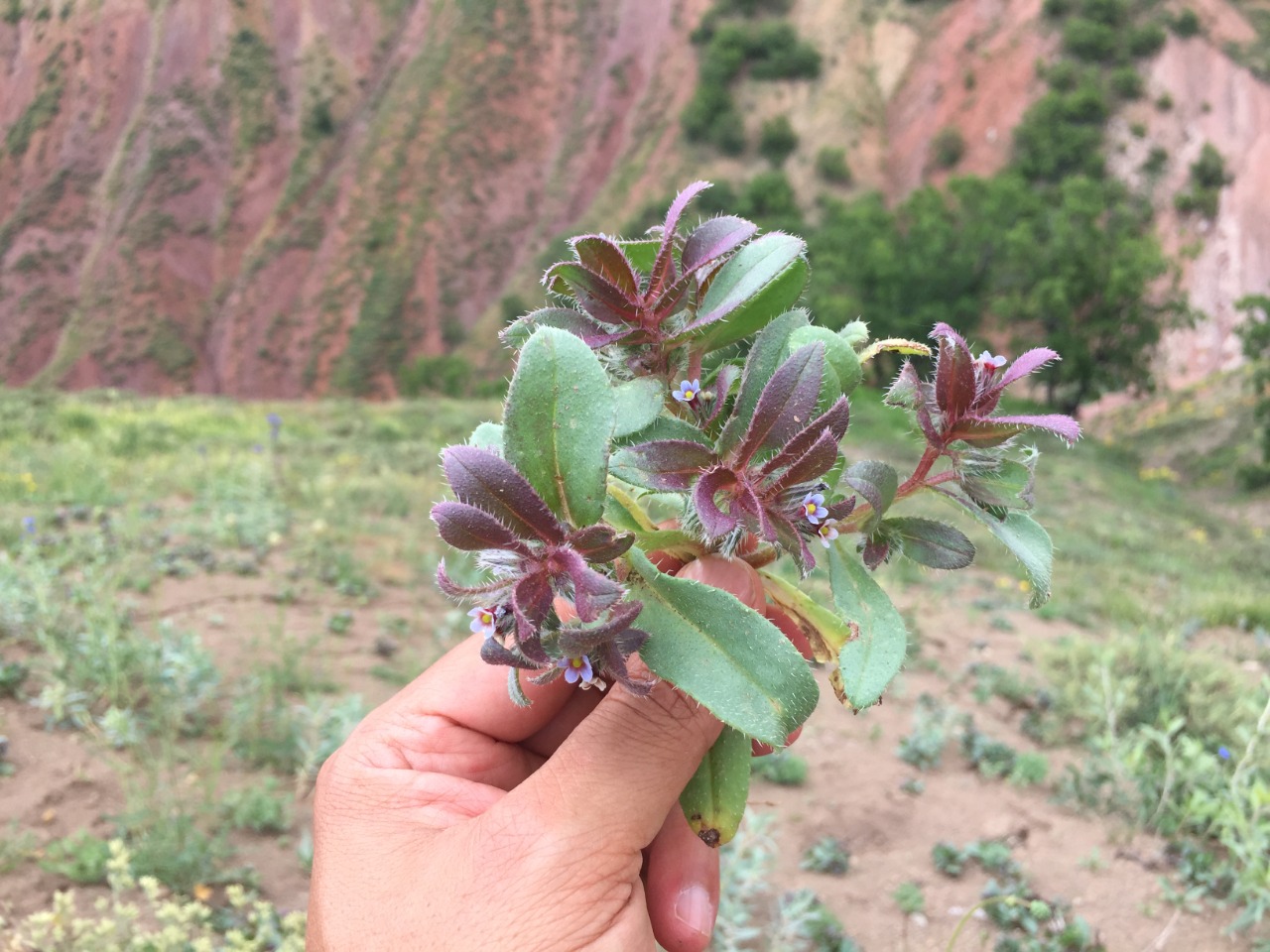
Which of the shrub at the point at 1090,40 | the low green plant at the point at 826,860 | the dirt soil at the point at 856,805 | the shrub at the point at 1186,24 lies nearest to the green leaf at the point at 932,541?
the dirt soil at the point at 856,805

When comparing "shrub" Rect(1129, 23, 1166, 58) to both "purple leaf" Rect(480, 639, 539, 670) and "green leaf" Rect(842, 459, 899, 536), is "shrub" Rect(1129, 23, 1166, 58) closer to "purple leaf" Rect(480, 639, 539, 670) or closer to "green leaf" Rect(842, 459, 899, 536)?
"green leaf" Rect(842, 459, 899, 536)

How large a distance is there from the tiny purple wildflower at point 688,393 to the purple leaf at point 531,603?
357mm

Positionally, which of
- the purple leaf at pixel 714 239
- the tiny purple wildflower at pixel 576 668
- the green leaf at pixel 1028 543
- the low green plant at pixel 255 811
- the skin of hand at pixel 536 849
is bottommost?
the low green plant at pixel 255 811

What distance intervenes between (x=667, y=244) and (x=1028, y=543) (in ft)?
2.45

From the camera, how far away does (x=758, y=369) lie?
1347mm

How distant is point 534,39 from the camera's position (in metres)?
46.4

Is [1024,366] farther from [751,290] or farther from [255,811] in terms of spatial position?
[255,811]

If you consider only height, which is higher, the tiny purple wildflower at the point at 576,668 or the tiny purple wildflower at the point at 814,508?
the tiny purple wildflower at the point at 814,508

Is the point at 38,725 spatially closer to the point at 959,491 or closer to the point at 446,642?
A: the point at 446,642

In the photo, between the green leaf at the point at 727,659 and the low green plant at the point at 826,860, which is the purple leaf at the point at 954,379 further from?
the low green plant at the point at 826,860

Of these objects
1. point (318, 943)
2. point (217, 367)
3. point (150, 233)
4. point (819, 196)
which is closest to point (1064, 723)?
point (318, 943)

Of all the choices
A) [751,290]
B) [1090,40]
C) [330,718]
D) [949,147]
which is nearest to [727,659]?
[751,290]

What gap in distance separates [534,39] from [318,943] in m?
51.3

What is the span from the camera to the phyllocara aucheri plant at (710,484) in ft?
3.67
